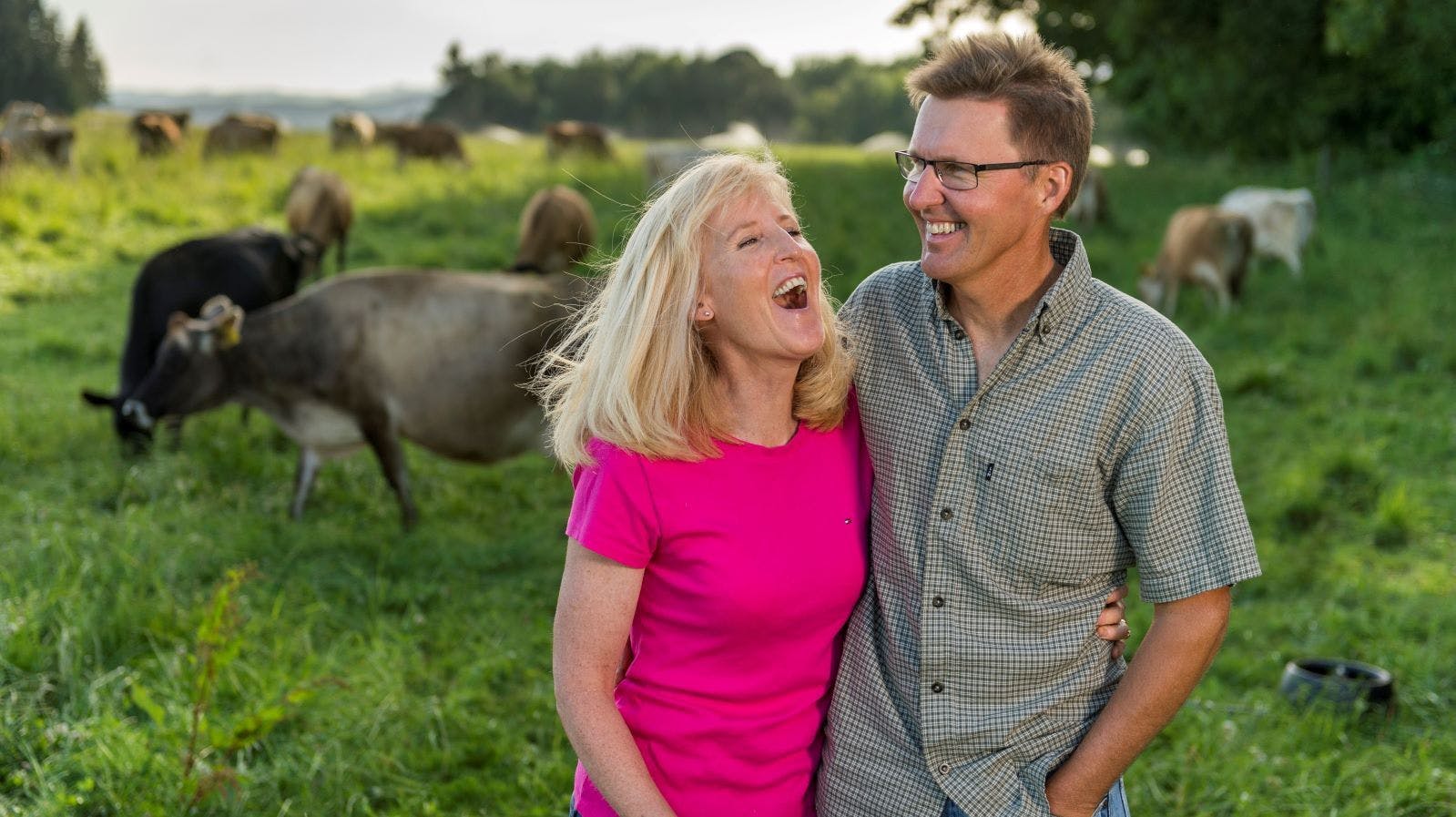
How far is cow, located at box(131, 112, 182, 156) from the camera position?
2080cm

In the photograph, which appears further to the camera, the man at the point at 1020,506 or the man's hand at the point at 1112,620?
the man's hand at the point at 1112,620

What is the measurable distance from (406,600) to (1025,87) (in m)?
4.78

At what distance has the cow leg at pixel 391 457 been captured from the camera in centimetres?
782

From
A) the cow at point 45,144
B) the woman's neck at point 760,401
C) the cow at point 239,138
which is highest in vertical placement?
the woman's neck at point 760,401

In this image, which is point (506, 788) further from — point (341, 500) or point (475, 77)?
point (475, 77)

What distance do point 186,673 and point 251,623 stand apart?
586 mm

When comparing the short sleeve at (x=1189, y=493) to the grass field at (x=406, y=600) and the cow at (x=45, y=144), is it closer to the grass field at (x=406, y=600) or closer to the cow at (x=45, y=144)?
the grass field at (x=406, y=600)

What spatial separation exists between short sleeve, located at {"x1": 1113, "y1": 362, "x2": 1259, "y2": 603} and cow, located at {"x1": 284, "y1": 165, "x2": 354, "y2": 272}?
13.5 meters

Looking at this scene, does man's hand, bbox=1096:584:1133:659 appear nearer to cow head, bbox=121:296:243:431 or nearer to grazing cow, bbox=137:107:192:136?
cow head, bbox=121:296:243:431

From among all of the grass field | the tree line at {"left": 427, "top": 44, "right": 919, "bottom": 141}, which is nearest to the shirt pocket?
the grass field

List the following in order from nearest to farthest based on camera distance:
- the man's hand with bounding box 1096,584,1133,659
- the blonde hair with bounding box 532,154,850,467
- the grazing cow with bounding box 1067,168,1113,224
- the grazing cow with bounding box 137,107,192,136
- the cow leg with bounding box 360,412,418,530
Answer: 1. the blonde hair with bounding box 532,154,850,467
2. the man's hand with bounding box 1096,584,1133,659
3. the cow leg with bounding box 360,412,418,530
4. the grazing cow with bounding box 1067,168,1113,224
5. the grazing cow with bounding box 137,107,192,136

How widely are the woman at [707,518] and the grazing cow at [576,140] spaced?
92.7ft

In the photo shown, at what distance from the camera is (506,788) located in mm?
4559

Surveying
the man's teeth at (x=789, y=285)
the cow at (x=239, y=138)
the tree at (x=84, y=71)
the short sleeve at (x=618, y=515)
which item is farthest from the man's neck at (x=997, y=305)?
the tree at (x=84, y=71)
